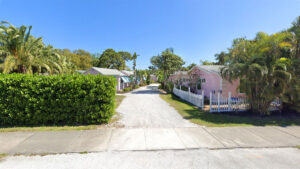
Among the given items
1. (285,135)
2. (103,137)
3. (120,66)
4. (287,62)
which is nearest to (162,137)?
(103,137)

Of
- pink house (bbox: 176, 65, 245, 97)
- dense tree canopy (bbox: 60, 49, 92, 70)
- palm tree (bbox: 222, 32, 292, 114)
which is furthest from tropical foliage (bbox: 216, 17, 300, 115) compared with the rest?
dense tree canopy (bbox: 60, 49, 92, 70)

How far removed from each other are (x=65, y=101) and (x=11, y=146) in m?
1.99

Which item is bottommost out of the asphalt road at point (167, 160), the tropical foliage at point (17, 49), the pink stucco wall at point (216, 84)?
the asphalt road at point (167, 160)

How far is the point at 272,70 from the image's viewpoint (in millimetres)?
5777

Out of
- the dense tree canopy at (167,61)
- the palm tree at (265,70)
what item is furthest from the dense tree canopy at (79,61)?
the palm tree at (265,70)

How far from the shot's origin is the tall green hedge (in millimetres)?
4926

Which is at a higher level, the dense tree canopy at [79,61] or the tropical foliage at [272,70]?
the dense tree canopy at [79,61]

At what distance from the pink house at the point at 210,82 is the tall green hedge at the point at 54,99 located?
864cm

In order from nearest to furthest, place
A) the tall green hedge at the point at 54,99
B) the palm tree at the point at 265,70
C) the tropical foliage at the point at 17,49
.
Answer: the tall green hedge at the point at 54,99, the palm tree at the point at 265,70, the tropical foliage at the point at 17,49

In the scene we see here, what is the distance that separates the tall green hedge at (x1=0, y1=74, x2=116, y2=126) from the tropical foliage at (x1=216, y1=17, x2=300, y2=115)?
7.00m

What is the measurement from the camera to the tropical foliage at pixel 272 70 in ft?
19.1

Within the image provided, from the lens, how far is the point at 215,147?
11.9 ft

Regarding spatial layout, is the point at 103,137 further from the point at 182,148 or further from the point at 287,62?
the point at 287,62

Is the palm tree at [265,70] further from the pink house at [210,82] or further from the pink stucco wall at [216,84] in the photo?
the pink stucco wall at [216,84]
